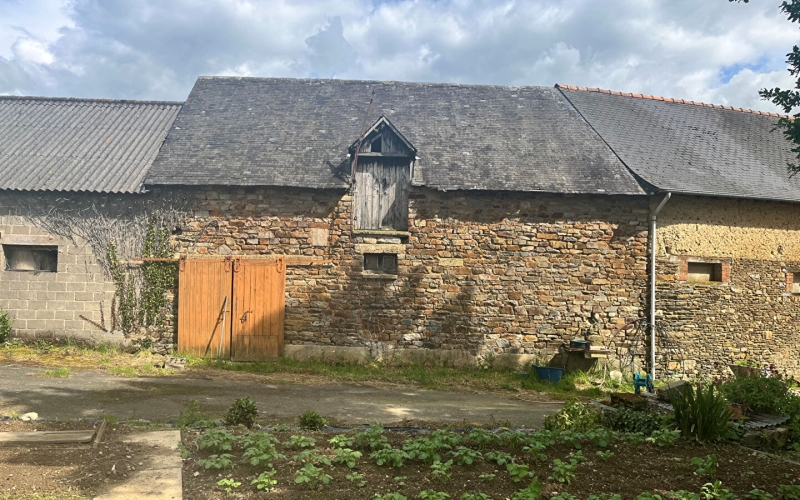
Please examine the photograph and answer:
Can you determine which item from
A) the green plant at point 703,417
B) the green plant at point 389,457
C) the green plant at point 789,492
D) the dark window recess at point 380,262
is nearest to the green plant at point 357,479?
the green plant at point 389,457

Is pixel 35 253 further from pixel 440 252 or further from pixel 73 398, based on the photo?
pixel 440 252

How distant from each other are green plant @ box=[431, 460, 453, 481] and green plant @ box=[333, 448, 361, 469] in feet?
2.19

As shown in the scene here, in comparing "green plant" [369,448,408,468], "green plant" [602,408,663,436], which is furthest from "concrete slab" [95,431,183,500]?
"green plant" [602,408,663,436]

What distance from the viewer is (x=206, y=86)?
15.2 meters

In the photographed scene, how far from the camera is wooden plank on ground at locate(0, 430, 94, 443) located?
531 centimetres

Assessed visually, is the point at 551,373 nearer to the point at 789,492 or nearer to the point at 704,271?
the point at 704,271

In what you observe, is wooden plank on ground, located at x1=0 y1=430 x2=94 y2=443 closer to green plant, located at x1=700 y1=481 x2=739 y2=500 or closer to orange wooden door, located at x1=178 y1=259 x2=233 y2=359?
green plant, located at x1=700 y1=481 x2=739 y2=500

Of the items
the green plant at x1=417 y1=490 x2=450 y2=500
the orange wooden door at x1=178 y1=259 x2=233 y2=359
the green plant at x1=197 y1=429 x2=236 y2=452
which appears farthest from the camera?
the orange wooden door at x1=178 y1=259 x2=233 y2=359

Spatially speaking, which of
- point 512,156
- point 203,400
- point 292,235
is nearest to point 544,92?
point 512,156

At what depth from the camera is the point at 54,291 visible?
11.7m

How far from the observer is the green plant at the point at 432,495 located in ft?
13.3

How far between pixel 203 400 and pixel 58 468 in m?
3.56

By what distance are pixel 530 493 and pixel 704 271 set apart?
1016 centimetres

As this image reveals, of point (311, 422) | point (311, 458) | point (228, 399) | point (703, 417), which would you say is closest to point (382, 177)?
point (228, 399)
